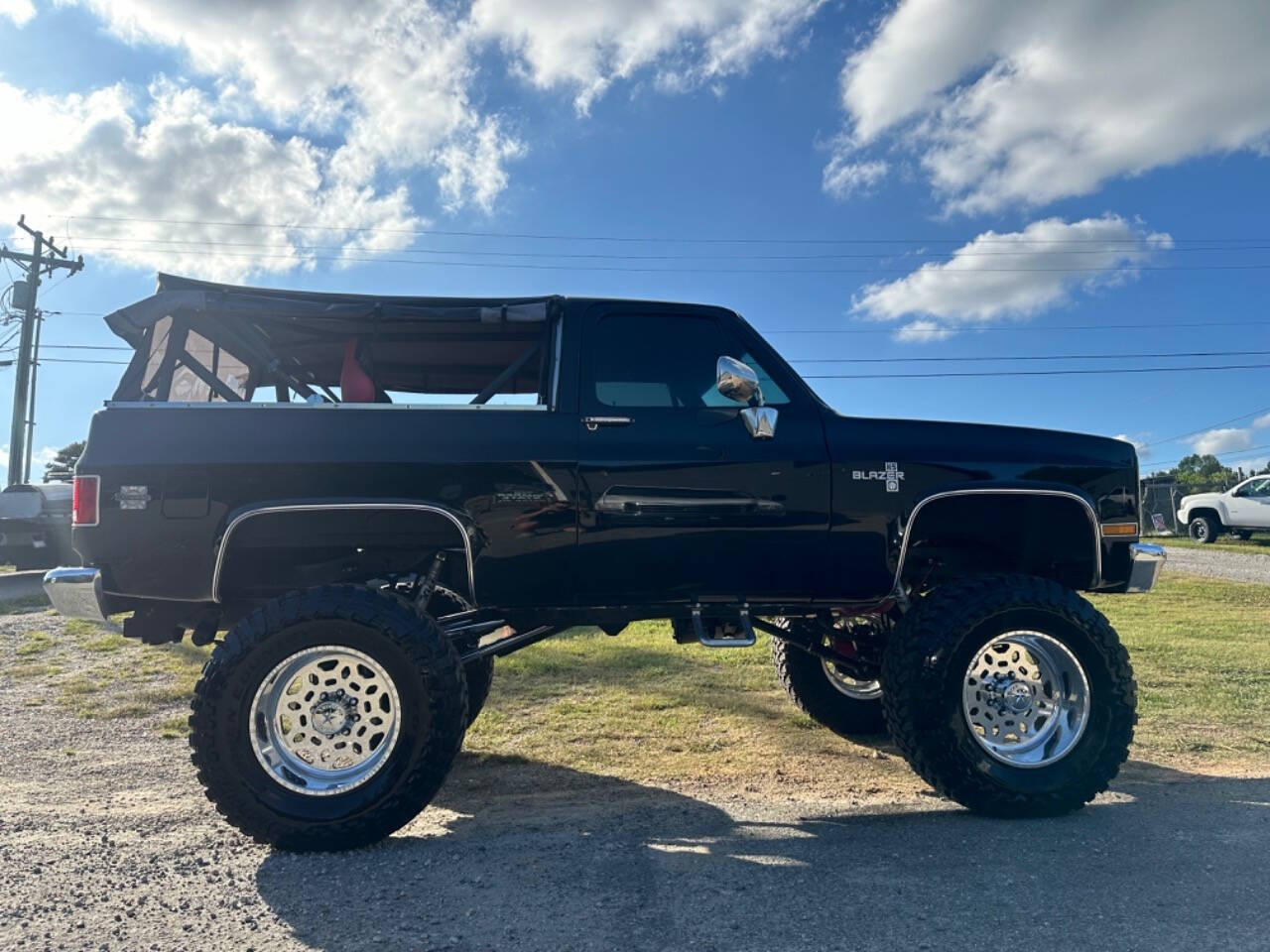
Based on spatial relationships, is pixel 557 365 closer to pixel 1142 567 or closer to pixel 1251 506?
pixel 1142 567

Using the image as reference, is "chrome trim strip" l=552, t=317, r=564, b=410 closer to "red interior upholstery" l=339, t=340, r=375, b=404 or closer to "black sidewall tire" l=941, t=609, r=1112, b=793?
"red interior upholstery" l=339, t=340, r=375, b=404

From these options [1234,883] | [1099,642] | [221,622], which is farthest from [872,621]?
[221,622]

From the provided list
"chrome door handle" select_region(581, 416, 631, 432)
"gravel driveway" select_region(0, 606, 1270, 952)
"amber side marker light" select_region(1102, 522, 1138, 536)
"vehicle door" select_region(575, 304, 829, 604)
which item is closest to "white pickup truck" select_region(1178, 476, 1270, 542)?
"gravel driveway" select_region(0, 606, 1270, 952)

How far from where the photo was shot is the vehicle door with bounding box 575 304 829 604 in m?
3.67

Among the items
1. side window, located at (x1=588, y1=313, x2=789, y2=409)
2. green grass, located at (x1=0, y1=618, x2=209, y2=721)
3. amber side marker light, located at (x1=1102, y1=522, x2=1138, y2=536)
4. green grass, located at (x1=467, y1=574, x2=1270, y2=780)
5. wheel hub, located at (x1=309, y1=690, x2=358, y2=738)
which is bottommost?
green grass, located at (x1=0, y1=618, x2=209, y2=721)

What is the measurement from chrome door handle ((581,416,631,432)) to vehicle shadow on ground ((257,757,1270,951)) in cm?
170

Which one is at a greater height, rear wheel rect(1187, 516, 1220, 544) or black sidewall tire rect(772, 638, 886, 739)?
rear wheel rect(1187, 516, 1220, 544)

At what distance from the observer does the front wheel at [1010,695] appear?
350cm

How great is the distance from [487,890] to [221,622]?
1908mm

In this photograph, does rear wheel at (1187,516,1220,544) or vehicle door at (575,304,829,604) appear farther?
rear wheel at (1187,516,1220,544)

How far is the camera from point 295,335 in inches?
176

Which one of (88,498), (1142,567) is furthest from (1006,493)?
(88,498)

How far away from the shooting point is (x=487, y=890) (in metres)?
2.80

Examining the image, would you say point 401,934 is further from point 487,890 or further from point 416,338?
point 416,338
